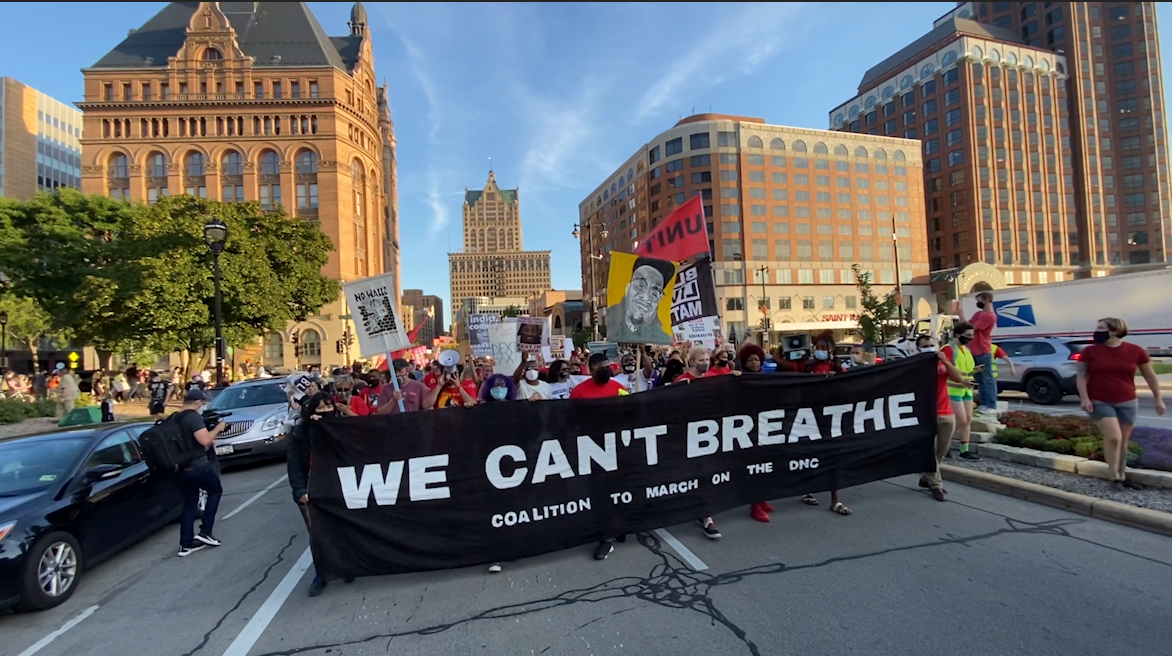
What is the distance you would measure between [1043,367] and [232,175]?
2781 inches

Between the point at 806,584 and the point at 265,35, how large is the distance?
8023 cm

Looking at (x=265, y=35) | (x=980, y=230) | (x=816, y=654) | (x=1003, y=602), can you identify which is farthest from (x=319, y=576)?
(x=980, y=230)

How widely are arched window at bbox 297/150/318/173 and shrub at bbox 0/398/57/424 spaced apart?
49.4 metres

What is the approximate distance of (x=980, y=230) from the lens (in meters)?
80.8

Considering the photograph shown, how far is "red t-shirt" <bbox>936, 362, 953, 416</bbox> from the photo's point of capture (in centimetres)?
646

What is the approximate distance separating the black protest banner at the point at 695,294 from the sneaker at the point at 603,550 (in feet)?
13.1

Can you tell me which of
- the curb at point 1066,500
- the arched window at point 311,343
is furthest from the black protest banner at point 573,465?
the arched window at point 311,343

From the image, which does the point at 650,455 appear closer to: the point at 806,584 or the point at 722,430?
the point at 722,430

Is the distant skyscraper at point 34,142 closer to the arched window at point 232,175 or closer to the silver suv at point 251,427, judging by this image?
the arched window at point 232,175

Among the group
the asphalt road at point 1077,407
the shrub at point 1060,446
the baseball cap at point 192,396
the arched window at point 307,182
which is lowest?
the asphalt road at point 1077,407

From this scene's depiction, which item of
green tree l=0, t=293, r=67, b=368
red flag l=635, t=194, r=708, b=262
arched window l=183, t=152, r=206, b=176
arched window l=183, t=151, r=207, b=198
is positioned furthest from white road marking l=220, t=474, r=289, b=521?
arched window l=183, t=152, r=206, b=176

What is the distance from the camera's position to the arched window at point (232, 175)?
61.3m

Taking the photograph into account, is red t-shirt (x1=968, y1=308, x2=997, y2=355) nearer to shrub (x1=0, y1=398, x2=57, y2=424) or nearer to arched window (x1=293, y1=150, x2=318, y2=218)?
shrub (x1=0, y1=398, x2=57, y2=424)

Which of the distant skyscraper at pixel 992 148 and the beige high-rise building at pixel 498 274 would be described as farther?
the beige high-rise building at pixel 498 274
